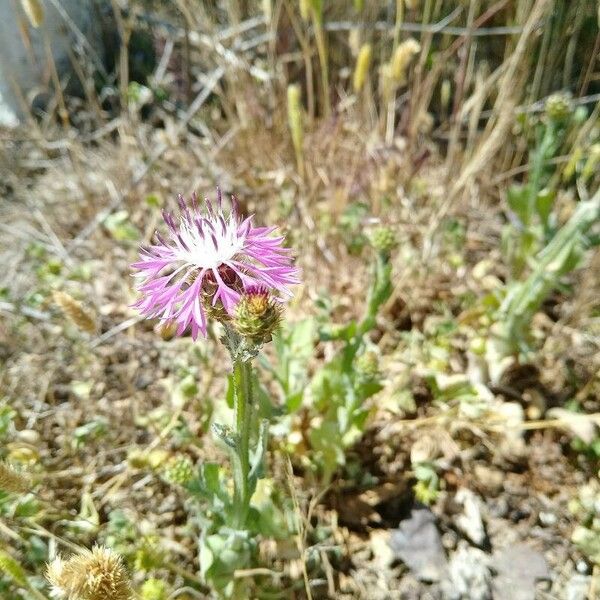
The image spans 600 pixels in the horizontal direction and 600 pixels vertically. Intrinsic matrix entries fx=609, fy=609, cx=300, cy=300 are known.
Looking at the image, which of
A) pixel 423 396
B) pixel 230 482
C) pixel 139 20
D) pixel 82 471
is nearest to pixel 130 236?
pixel 82 471

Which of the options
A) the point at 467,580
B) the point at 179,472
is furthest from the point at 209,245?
the point at 467,580

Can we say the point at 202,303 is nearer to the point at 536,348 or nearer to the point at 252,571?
the point at 252,571

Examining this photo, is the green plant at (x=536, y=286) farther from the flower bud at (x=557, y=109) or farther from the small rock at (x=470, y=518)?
the small rock at (x=470, y=518)

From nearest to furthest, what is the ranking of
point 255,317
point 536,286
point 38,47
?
point 255,317
point 536,286
point 38,47

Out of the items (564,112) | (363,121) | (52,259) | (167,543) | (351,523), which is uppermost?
(564,112)

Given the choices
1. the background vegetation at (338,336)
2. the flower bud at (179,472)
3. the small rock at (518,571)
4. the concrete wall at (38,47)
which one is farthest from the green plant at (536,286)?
the concrete wall at (38,47)

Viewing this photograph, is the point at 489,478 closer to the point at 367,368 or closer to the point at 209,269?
the point at 367,368
